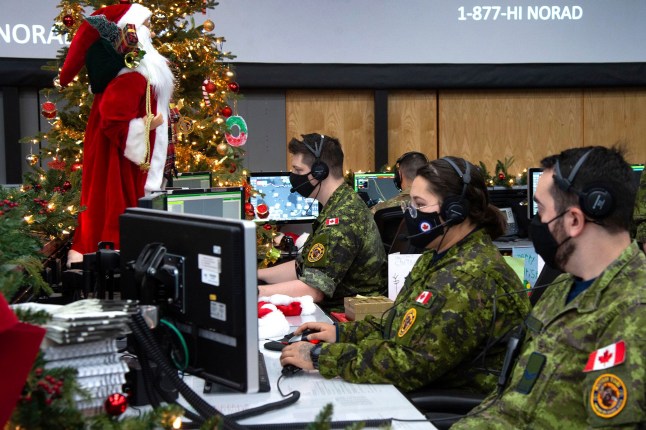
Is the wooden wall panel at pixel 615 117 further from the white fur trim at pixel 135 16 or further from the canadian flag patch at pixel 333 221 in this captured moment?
the white fur trim at pixel 135 16

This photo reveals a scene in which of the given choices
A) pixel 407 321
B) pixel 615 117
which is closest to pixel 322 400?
pixel 407 321

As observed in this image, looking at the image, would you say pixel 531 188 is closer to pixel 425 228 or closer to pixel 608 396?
pixel 425 228

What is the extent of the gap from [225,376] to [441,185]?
1.08 m

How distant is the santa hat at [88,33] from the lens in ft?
11.2

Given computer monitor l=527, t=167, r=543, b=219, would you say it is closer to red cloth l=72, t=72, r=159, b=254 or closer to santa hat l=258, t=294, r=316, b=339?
santa hat l=258, t=294, r=316, b=339

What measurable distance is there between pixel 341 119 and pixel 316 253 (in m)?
4.58

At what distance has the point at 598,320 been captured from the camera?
63.6 inches

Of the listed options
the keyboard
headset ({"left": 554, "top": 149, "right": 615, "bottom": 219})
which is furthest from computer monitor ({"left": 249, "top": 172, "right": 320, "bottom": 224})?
headset ({"left": 554, "top": 149, "right": 615, "bottom": 219})

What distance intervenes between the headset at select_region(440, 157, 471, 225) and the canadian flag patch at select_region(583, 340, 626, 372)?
2.73 feet

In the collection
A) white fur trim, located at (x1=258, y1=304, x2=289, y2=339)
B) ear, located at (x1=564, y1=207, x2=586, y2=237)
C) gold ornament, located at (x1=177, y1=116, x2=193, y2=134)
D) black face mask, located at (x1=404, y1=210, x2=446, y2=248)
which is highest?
gold ornament, located at (x1=177, y1=116, x2=193, y2=134)

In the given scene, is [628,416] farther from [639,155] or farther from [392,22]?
[639,155]

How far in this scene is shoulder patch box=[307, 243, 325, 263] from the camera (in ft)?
11.1

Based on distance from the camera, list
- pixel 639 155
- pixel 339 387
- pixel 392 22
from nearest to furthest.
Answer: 1. pixel 339 387
2. pixel 392 22
3. pixel 639 155

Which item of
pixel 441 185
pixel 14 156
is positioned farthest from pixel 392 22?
pixel 441 185
